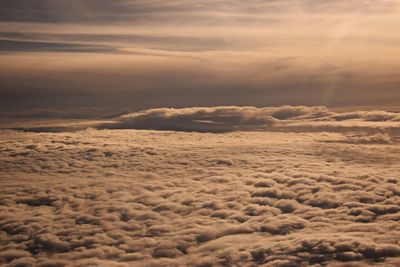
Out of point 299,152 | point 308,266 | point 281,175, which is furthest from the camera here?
point 299,152

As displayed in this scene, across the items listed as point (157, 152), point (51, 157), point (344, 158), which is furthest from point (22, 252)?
point (344, 158)

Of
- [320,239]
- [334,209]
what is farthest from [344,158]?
[320,239]

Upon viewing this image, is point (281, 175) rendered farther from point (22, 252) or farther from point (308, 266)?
point (22, 252)

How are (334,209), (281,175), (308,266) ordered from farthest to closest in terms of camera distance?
1. (281,175)
2. (334,209)
3. (308,266)

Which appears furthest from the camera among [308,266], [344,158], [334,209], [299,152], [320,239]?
[299,152]

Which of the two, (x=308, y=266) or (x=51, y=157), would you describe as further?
(x=51, y=157)

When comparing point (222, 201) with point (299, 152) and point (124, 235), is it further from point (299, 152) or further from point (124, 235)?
point (299, 152)

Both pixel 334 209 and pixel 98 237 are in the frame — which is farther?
pixel 334 209

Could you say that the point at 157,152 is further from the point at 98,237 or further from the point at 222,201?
the point at 98,237

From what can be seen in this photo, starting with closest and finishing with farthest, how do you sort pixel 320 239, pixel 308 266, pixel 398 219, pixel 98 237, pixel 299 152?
pixel 308 266 < pixel 320 239 < pixel 98 237 < pixel 398 219 < pixel 299 152
